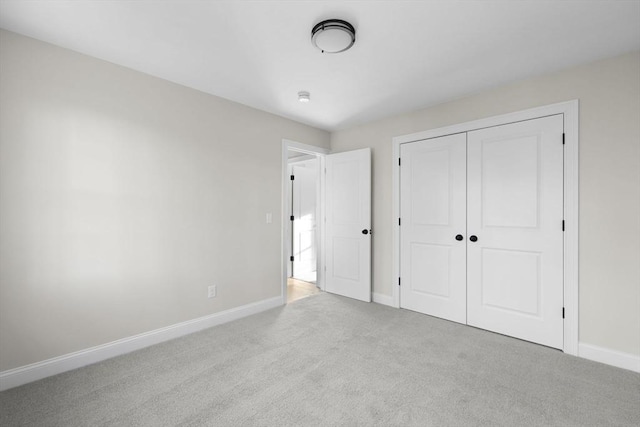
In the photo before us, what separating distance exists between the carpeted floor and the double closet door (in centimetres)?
39

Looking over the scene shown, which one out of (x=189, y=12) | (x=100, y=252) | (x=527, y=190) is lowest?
(x=100, y=252)

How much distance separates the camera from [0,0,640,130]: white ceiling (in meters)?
1.79

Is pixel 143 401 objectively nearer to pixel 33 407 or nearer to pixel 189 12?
pixel 33 407

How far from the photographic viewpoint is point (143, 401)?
1876 mm

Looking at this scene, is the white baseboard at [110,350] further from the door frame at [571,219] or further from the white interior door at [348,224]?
the door frame at [571,219]

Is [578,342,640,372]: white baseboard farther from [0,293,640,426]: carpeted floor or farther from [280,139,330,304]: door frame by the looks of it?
[280,139,330,304]: door frame

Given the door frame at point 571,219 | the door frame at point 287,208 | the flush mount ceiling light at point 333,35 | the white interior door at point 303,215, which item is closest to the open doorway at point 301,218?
the white interior door at point 303,215

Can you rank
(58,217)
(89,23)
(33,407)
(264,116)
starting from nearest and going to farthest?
(33,407) < (89,23) < (58,217) < (264,116)

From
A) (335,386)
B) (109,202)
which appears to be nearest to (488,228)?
(335,386)

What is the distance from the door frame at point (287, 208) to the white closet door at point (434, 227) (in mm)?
1279

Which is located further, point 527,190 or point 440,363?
point 527,190

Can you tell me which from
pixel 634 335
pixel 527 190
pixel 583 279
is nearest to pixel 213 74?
pixel 527 190

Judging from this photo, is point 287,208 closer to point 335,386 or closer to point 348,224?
point 348,224

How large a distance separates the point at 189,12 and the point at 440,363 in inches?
122
